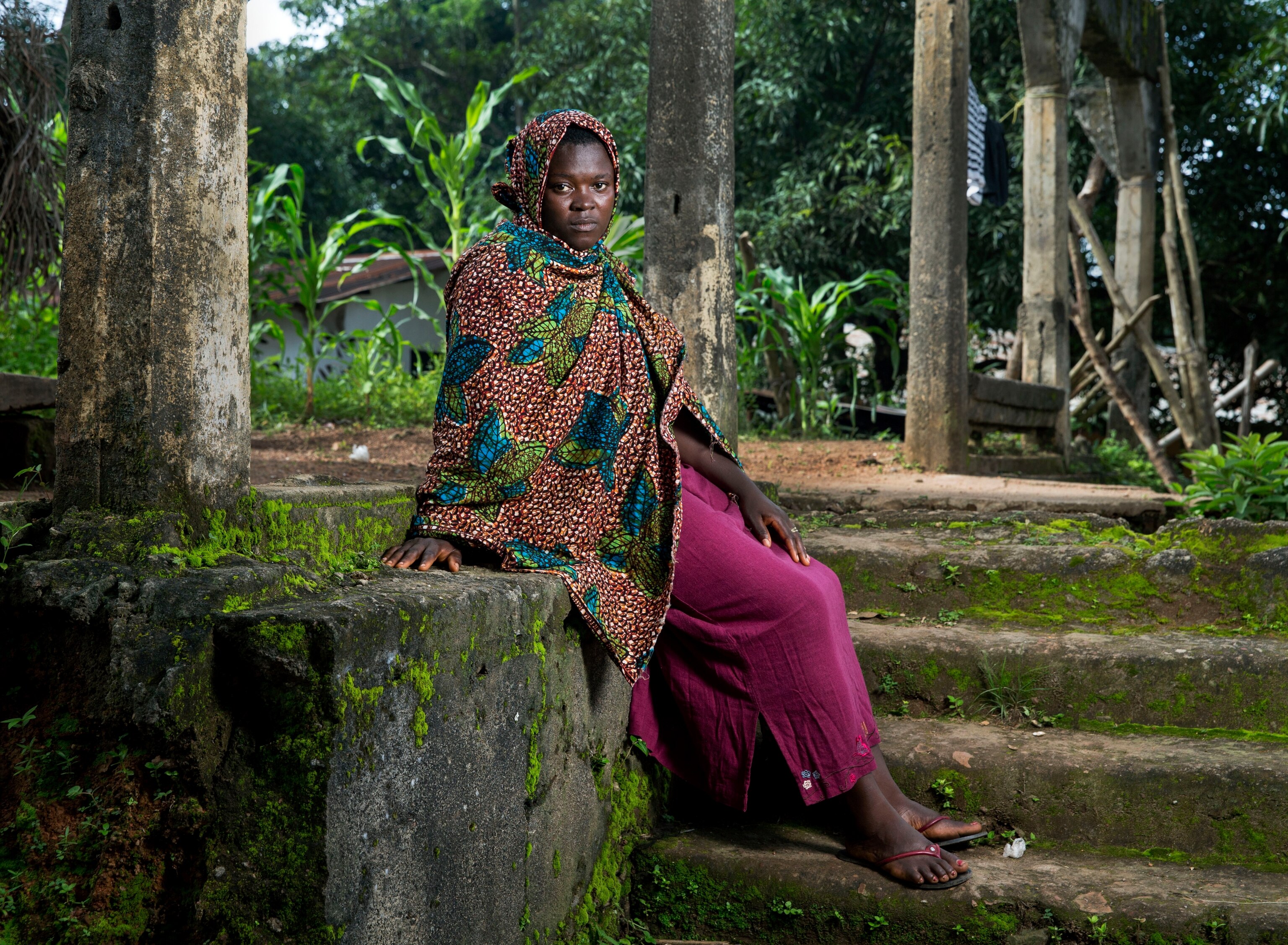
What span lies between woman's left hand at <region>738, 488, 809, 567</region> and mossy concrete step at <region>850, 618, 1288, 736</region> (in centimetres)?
51

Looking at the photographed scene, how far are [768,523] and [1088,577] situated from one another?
1.19 meters

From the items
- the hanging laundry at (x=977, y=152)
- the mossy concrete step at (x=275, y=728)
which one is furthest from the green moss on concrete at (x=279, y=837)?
the hanging laundry at (x=977, y=152)

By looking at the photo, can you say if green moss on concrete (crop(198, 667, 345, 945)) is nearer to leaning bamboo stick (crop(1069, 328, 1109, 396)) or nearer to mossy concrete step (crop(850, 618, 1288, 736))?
mossy concrete step (crop(850, 618, 1288, 736))

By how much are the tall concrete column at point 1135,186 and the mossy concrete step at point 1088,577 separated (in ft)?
18.0

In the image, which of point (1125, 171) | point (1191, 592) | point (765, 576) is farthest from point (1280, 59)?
point (765, 576)

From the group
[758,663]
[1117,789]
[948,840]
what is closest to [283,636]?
[758,663]

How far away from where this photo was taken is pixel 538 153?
2.14 metres

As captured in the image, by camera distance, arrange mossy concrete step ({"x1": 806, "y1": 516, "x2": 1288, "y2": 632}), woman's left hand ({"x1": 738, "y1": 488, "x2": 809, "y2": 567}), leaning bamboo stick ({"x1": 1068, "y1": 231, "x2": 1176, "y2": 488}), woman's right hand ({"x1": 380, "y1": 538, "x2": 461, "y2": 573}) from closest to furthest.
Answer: woman's right hand ({"x1": 380, "y1": 538, "x2": 461, "y2": 573}), woman's left hand ({"x1": 738, "y1": 488, "x2": 809, "y2": 567}), mossy concrete step ({"x1": 806, "y1": 516, "x2": 1288, "y2": 632}), leaning bamboo stick ({"x1": 1068, "y1": 231, "x2": 1176, "y2": 488})

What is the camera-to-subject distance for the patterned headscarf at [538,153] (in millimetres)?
2129

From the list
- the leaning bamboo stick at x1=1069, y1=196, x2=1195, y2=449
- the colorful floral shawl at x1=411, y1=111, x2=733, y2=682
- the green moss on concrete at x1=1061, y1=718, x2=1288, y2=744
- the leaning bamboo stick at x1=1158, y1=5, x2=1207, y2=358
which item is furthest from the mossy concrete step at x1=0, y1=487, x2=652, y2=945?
the leaning bamboo stick at x1=1158, y1=5, x2=1207, y2=358

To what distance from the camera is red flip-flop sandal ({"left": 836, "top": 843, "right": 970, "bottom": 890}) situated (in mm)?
2082

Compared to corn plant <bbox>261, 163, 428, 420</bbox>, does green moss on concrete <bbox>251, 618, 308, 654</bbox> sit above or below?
below

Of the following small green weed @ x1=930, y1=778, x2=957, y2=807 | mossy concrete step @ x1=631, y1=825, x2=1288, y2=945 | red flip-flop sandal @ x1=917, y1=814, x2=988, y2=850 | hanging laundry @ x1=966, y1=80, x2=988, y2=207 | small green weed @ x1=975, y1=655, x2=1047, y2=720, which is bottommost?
mossy concrete step @ x1=631, y1=825, x2=1288, y2=945

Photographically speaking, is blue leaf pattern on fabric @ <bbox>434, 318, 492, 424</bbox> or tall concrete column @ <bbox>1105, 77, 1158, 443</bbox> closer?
blue leaf pattern on fabric @ <bbox>434, 318, 492, 424</bbox>
